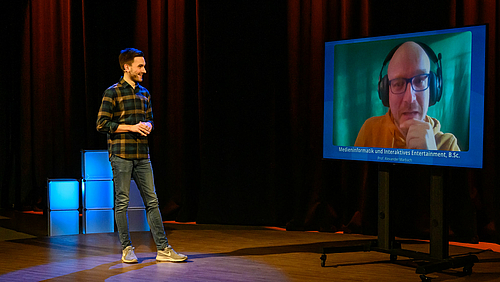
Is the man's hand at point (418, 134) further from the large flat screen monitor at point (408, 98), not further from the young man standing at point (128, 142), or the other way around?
the young man standing at point (128, 142)

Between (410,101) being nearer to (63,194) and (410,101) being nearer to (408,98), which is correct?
(408,98)

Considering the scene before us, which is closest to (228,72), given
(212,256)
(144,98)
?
(144,98)

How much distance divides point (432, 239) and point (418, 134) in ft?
2.20

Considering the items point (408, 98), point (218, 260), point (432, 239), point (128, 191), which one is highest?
point (408, 98)

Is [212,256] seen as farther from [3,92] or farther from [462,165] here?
[3,92]

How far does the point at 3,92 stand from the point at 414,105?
4.90m

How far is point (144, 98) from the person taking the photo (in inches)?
137

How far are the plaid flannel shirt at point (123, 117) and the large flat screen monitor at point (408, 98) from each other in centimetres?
132

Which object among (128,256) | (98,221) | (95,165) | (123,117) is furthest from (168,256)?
(95,165)

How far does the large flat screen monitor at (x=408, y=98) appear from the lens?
2980 millimetres

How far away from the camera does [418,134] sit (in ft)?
10.4

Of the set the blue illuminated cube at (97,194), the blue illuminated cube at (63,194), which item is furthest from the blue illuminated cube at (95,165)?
the blue illuminated cube at (63,194)

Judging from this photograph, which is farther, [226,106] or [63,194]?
[226,106]

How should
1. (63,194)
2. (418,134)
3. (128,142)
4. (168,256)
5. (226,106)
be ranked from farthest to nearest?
(226,106)
(63,194)
(168,256)
(128,142)
(418,134)
